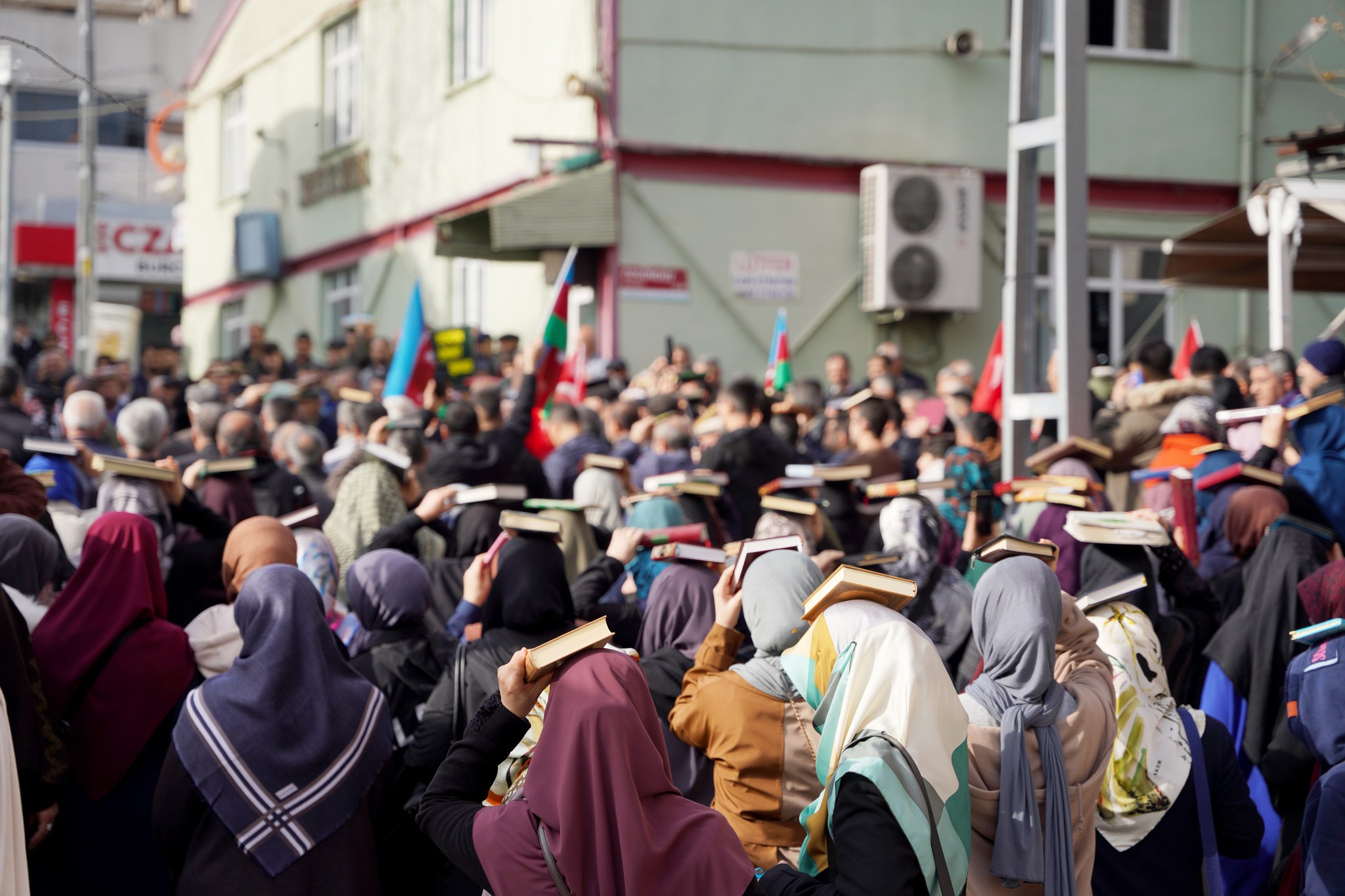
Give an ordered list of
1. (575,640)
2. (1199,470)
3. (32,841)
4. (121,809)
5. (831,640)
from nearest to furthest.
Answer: (575,640) < (831,640) < (32,841) < (121,809) < (1199,470)

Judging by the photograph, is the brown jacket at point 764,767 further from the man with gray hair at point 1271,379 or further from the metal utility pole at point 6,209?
the metal utility pole at point 6,209

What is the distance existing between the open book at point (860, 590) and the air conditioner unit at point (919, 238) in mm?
12541

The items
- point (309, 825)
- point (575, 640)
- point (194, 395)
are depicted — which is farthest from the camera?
point (194, 395)

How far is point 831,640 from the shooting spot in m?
3.58

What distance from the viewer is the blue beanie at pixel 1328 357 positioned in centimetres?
Result: 827

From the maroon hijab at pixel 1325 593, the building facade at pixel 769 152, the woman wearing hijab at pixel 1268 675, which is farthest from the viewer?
the building facade at pixel 769 152

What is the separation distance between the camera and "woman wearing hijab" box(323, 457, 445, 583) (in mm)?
7246

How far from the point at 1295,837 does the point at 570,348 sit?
37.7 ft

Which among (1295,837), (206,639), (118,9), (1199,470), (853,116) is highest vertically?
(118,9)

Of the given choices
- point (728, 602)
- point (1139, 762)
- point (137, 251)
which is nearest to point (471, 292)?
point (728, 602)

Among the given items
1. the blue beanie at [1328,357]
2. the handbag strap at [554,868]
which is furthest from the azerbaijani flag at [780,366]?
the handbag strap at [554,868]

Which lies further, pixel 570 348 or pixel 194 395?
pixel 570 348

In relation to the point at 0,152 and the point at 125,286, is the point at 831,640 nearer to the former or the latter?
the point at 0,152

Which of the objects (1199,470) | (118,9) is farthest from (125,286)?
(1199,470)
